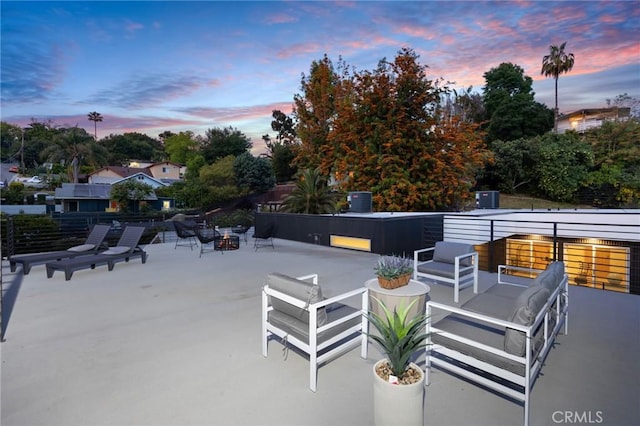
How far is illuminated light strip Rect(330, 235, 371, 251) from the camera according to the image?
877cm

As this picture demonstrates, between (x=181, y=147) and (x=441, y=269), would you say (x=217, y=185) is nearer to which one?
(x=181, y=147)

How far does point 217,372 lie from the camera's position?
2.69 meters

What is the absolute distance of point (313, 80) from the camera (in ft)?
71.0

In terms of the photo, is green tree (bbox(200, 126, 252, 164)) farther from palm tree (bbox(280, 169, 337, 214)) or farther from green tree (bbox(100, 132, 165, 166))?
palm tree (bbox(280, 169, 337, 214))

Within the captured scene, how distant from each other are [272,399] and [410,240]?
7128mm

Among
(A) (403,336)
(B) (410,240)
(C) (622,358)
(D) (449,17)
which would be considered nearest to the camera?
(A) (403,336)

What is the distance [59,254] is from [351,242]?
6957 millimetres

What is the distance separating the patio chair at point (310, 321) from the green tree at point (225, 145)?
38525mm

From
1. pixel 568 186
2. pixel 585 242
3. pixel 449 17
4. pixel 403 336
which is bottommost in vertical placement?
pixel 585 242

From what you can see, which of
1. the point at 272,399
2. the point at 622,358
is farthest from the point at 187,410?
the point at 622,358

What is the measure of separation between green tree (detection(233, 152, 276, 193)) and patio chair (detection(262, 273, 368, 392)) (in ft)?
88.1

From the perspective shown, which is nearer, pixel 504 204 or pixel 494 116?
pixel 504 204

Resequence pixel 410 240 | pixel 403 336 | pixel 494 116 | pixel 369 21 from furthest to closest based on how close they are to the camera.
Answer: pixel 494 116
pixel 369 21
pixel 410 240
pixel 403 336

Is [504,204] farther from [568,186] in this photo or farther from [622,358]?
[622,358]
